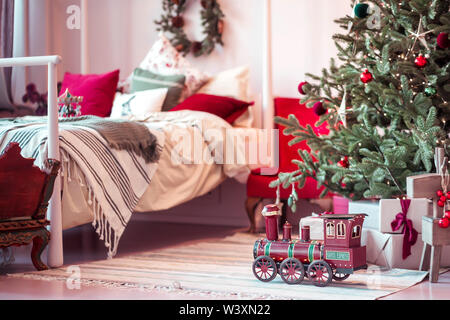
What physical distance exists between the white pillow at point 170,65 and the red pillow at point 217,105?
0.18 m

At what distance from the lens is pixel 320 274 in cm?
214

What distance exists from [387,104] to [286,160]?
123 cm

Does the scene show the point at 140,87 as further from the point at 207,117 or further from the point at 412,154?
the point at 412,154

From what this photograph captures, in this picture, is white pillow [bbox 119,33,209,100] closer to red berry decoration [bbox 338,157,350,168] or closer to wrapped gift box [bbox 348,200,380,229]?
red berry decoration [bbox 338,157,350,168]

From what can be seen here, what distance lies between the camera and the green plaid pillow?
395cm

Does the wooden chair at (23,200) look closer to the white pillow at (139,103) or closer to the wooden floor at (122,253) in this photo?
the wooden floor at (122,253)

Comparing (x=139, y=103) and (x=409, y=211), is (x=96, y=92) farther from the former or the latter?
(x=409, y=211)

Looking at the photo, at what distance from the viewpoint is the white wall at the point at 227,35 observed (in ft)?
13.3

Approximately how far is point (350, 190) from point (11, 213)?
1439 mm

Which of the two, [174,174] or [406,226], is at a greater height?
[174,174]

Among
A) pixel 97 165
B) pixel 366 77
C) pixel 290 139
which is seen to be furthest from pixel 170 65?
pixel 366 77

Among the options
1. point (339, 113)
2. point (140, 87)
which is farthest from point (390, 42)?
Result: point (140, 87)

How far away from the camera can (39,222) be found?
8.10 ft
